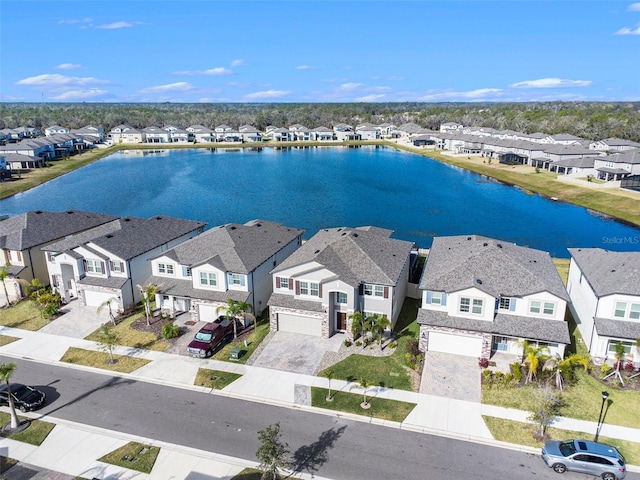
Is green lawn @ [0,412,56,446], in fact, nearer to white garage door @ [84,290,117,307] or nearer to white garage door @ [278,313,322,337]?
white garage door @ [84,290,117,307]

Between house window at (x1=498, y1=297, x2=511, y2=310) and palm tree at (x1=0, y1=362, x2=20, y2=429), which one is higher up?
house window at (x1=498, y1=297, x2=511, y2=310)

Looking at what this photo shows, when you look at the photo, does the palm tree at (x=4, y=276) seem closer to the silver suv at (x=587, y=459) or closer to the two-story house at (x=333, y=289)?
the two-story house at (x=333, y=289)

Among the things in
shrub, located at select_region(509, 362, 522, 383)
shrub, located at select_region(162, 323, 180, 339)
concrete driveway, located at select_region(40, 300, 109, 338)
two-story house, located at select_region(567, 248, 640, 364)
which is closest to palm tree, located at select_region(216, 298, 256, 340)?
shrub, located at select_region(162, 323, 180, 339)

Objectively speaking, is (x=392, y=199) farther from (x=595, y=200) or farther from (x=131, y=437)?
(x=131, y=437)

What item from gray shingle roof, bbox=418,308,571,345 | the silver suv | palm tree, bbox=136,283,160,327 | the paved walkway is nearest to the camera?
the silver suv

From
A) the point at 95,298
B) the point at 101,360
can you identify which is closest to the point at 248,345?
the point at 101,360
